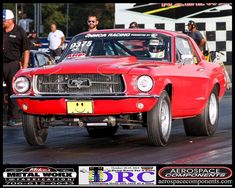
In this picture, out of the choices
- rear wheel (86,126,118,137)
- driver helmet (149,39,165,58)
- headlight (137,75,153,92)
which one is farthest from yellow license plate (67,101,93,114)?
rear wheel (86,126,118,137)

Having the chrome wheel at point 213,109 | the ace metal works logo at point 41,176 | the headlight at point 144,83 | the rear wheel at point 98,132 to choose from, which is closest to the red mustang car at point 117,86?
the headlight at point 144,83

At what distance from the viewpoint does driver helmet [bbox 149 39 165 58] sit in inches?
349

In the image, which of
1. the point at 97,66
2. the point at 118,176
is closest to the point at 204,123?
the point at 97,66

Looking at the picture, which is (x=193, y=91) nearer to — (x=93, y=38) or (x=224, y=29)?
(x=93, y=38)

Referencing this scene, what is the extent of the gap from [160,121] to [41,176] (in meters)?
2.40

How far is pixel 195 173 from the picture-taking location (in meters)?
5.87

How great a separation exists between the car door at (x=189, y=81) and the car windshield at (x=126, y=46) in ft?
0.72

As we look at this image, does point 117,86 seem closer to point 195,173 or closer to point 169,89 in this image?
point 169,89

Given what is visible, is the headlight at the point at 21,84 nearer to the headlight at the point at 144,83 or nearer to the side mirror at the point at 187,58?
the headlight at the point at 144,83

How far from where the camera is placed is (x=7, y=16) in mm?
11023

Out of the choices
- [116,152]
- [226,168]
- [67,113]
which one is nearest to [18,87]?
[67,113]

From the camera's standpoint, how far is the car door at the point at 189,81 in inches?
343

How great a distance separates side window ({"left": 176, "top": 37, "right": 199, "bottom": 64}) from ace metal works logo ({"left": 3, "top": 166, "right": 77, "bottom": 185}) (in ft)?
11.2

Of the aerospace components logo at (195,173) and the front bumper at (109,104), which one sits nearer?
the aerospace components logo at (195,173)
